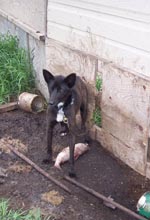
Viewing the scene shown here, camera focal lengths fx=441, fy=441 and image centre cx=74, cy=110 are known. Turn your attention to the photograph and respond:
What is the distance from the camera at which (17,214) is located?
11.5 ft

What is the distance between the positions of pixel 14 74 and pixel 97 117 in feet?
6.12

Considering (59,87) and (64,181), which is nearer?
(59,87)

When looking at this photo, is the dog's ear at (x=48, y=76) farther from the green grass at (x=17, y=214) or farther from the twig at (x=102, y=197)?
the green grass at (x=17, y=214)

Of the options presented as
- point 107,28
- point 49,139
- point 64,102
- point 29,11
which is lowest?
point 49,139

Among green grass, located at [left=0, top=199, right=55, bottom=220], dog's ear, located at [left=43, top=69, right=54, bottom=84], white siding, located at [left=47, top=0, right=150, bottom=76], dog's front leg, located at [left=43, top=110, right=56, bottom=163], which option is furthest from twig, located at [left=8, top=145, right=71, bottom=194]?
white siding, located at [left=47, top=0, right=150, bottom=76]

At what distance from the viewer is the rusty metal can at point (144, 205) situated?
149 inches

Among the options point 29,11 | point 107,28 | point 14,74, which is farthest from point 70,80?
point 29,11

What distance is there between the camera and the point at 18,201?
4.00 metres

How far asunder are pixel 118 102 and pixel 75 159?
2.58 ft

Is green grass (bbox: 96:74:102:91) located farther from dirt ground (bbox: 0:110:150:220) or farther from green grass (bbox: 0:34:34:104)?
green grass (bbox: 0:34:34:104)

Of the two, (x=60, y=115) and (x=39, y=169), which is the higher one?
(x=60, y=115)

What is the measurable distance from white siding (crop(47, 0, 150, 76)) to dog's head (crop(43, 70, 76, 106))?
57 cm

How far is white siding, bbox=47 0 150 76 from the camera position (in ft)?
13.4

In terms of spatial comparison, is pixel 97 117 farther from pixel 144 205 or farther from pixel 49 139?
pixel 144 205
